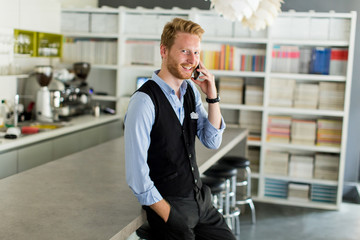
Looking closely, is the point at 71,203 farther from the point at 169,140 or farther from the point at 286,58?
the point at 286,58

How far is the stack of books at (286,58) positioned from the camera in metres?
5.80

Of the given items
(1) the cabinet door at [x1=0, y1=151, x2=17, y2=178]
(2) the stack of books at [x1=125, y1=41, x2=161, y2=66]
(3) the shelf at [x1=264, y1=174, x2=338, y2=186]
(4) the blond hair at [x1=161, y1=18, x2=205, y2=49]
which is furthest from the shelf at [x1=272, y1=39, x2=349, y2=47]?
(4) the blond hair at [x1=161, y1=18, x2=205, y2=49]

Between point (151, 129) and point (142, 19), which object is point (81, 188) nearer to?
point (151, 129)

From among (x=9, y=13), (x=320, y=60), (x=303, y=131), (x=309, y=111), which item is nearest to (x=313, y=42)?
(x=320, y=60)

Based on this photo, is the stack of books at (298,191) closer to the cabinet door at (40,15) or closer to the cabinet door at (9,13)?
the cabinet door at (40,15)

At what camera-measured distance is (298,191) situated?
589cm

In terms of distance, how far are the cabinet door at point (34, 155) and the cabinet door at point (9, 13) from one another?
49.0 inches

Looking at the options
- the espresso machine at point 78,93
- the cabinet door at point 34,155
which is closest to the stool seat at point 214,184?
the cabinet door at point 34,155

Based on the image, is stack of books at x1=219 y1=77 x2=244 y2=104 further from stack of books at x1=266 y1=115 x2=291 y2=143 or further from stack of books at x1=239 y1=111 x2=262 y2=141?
stack of books at x1=266 y1=115 x2=291 y2=143

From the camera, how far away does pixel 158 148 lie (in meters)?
2.38

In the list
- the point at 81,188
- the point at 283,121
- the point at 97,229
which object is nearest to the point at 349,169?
the point at 283,121

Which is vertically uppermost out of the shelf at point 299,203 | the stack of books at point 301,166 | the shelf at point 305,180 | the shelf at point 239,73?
the shelf at point 239,73

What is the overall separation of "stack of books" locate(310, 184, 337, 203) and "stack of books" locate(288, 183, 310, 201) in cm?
7

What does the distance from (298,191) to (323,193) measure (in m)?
0.30
